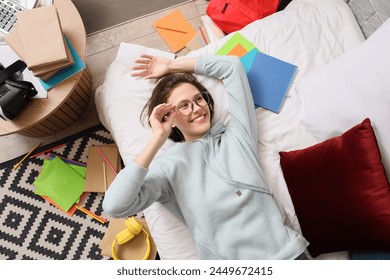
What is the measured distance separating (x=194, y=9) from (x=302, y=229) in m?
1.38

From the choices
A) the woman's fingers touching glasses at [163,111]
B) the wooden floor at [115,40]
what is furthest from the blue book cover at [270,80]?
the wooden floor at [115,40]

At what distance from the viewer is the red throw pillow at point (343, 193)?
987 mm

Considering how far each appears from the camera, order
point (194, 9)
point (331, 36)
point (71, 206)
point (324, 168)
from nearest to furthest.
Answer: point (324, 168) → point (331, 36) → point (71, 206) → point (194, 9)

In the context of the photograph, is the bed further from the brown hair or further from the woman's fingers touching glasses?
the woman's fingers touching glasses

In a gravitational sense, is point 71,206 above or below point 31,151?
below

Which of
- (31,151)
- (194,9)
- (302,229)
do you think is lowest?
(302,229)

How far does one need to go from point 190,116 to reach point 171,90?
134mm

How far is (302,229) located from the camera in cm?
114

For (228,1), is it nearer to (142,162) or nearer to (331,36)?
(331,36)

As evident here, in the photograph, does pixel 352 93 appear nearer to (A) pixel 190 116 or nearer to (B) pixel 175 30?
(A) pixel 190 116

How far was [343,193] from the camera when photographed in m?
1.03

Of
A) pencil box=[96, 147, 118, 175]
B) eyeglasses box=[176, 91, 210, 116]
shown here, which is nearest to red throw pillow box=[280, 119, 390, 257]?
eyeglasses box=[176, 91, 210, 116]
